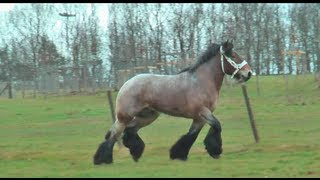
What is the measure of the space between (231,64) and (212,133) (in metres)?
1.67

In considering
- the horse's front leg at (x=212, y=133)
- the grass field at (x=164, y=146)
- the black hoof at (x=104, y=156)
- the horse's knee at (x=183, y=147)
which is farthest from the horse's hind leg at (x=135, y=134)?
the horse's front leg at (x=212, y=133)

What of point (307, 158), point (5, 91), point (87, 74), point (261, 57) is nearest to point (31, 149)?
point (307, 158)

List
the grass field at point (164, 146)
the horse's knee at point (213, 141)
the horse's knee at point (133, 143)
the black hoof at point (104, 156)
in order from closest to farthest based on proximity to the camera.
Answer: the grass field at point (164, 146), the horse's knee at point (213, 141), the black hoof at point (104, 156), the horse's knee at point (133, 143)

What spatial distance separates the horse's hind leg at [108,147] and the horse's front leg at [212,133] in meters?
1.83

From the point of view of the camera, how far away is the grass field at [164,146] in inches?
440

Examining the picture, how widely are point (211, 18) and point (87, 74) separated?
18325 millimetres

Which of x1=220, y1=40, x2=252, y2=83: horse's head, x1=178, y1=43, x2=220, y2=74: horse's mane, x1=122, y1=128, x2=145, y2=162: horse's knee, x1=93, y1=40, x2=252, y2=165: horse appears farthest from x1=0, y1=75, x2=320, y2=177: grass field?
x1=178, y1=43, x2=220, y2=74: horse's mane

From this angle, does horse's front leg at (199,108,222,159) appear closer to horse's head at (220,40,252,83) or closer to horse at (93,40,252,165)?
horse at (93,40,252,165)

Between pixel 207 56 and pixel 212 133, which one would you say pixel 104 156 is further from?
pixel 207 56

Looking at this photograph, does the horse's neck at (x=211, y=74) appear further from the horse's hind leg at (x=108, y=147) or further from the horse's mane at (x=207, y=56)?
the horse's hind leg at (x=108, y=147)

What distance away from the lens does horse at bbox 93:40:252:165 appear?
12453 millimetres

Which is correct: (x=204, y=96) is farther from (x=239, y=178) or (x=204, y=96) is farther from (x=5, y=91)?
(x=5, y=91)

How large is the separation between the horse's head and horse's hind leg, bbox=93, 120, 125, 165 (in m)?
2.63

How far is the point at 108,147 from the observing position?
1263cm
